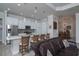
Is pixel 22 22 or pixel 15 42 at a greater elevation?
pixel 22 22

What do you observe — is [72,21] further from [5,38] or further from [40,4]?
[5,38]

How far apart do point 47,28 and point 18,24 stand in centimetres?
62

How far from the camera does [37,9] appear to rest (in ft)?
7.02

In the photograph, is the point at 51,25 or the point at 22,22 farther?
the point at 51,25

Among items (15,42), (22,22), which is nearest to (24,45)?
(15,42)

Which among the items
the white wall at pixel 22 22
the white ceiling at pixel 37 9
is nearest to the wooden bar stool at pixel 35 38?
the white wall at pixel 22 22

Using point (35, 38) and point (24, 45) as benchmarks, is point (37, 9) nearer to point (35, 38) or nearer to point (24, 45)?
point (35, 38)

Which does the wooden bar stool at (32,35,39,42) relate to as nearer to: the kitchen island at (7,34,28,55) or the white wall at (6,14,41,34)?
the white wall at (6,14,41,34)

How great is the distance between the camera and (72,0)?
1961mm

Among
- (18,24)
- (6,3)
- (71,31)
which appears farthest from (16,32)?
(71,31)

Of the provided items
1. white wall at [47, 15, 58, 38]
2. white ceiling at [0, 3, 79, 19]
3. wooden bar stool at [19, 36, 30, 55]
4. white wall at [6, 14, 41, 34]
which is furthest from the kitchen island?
white wall at [47, 15, 58, 38]

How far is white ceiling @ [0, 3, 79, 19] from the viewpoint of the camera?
6.57 ft

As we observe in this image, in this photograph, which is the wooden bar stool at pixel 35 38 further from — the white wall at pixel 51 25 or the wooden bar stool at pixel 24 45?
the white wall at pixel 51 25

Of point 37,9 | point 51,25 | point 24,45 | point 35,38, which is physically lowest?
point 24,45
